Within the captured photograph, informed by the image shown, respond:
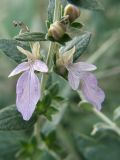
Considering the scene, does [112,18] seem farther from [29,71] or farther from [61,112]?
[29,71]

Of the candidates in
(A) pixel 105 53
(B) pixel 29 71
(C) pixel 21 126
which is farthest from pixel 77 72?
(A) pixel 105 53

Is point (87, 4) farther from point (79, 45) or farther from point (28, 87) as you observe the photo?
point (28, 87)

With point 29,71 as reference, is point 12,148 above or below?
below

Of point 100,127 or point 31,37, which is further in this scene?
point 100,127

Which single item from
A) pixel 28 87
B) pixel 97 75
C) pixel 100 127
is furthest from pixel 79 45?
pixel 97 75

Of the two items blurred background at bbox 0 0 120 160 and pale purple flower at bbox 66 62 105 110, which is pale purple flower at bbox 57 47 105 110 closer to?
pale purple flower at bbox 66 62 105 110
